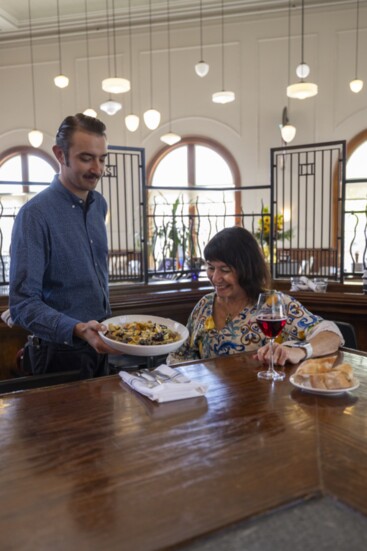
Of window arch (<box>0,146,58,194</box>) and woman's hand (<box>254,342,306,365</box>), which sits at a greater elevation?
window arch (<box>0,146,58,194</box>)

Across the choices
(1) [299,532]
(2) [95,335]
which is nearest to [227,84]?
(2) [95,335]

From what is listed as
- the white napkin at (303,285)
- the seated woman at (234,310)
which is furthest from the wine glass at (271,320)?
the white napkin at (303,285)

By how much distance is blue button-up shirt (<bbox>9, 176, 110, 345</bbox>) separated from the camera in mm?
1856

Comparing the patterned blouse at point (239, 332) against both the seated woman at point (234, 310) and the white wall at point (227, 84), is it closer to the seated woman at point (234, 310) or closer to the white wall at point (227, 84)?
the seated woman at point (234, 310)

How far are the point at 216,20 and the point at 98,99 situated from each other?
272 cm

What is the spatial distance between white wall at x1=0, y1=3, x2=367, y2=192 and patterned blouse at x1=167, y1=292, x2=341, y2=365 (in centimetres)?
760

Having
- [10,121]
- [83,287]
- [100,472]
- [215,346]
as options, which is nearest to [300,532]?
[100,472]

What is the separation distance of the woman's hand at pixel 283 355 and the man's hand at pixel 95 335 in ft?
1.55

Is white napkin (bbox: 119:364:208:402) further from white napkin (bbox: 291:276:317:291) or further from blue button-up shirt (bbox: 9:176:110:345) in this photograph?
white napkin (bbox: 291:276:317:291)

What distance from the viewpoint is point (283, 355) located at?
1.63m

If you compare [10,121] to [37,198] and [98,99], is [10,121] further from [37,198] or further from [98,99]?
[37,198]

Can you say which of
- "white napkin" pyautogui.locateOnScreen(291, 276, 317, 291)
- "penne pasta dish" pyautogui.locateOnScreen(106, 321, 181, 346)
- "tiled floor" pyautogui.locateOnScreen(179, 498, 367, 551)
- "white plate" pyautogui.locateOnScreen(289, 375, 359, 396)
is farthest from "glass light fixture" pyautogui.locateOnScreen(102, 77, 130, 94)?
"tiled floor" pyautogui.locateOnScreen(179, 498, 367, 551)

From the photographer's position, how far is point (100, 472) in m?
0.92

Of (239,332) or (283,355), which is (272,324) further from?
(239,332)
